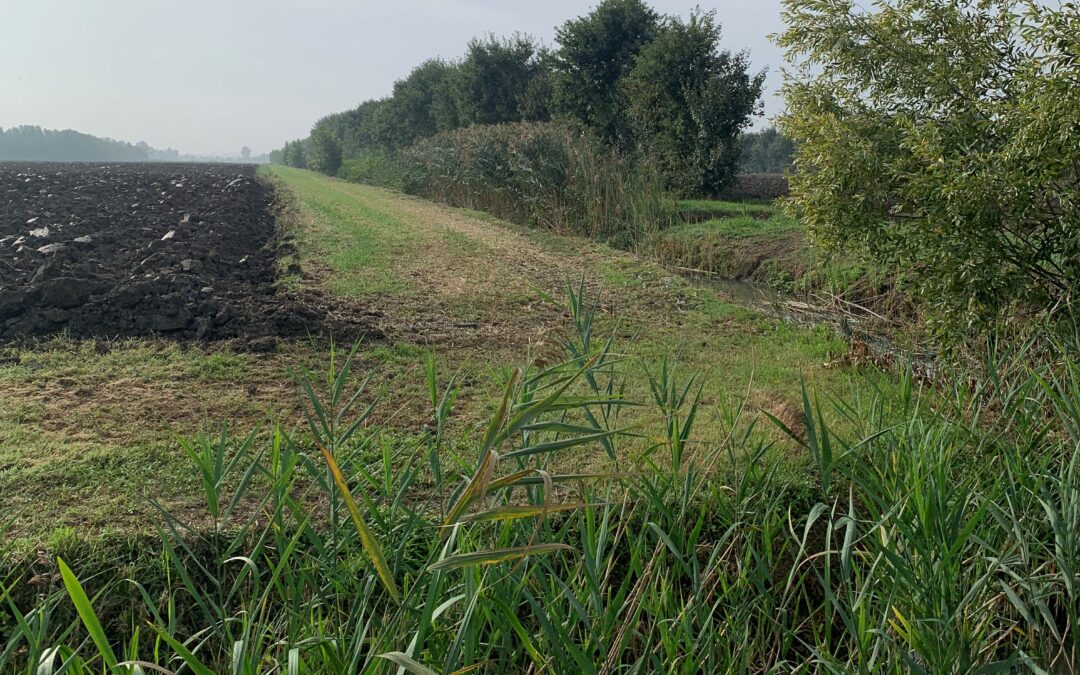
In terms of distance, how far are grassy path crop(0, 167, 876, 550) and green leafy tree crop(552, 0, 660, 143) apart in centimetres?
1382

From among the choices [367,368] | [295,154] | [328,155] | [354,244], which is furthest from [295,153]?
[367,368]

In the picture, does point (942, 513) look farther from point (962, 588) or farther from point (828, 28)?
point (828, 28)

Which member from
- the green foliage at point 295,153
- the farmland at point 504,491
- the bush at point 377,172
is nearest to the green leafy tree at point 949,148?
the farmland at point 504,491

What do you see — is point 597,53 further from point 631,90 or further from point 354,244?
point 354,244

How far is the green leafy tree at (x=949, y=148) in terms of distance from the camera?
3.82 meters

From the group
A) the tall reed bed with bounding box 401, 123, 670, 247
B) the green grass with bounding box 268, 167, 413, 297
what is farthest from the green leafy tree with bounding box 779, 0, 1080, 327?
the tall reed bed with bounding box 401, 123, 670, 247

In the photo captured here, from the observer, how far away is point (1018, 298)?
4.07 meters

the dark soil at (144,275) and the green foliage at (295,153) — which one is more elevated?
the green foliage at (295,153)

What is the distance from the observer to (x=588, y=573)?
2029mm

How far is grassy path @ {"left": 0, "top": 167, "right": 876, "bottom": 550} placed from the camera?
11.1ft

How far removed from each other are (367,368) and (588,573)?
138 inches

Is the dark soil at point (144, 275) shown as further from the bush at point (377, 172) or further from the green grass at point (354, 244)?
the bush at point (377, 172)

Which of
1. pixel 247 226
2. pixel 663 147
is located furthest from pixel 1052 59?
pixel 663 147

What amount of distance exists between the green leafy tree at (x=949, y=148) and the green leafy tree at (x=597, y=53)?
1804 centimetres
